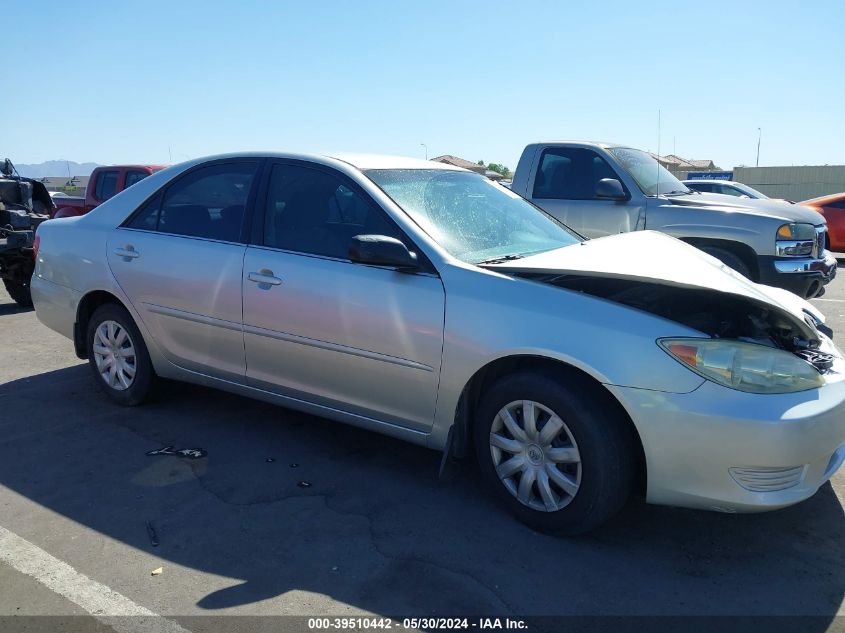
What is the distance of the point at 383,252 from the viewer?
3.49 m

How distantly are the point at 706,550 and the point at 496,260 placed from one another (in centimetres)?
166

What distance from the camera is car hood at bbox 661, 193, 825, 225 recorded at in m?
7.24

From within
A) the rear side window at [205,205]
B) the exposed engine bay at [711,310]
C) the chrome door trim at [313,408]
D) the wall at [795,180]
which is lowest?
the wall at [795,180]

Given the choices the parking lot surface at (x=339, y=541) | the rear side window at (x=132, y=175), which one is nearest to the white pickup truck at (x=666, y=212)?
the parking lot surface at (x=339, y=541)

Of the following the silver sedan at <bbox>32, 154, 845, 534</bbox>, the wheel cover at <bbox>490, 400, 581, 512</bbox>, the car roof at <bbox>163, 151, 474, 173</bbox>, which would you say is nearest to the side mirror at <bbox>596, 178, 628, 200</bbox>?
the silver sedan at <bbox>32, 154, 845, 534</bbox>

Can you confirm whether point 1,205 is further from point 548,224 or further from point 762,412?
point 762,412

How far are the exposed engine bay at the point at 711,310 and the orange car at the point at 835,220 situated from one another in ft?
39.7

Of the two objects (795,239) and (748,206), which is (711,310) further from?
(748,206)

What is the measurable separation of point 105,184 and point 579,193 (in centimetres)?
756

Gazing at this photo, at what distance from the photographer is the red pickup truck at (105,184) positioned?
1082 centimetres

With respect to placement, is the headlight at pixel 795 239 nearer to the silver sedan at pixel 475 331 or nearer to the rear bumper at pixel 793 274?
the rear bumper at pixel 793 274

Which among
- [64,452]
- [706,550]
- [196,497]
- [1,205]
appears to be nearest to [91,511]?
[196,497]

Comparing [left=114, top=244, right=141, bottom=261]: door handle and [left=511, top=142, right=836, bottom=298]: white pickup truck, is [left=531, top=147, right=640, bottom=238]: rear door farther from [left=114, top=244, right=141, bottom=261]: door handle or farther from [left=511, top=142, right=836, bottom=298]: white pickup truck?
[left=114, top=244, right=141, bottom=261]: door handle

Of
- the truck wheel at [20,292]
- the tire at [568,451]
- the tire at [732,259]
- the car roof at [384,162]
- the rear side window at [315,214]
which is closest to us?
the tire at [568,451]
